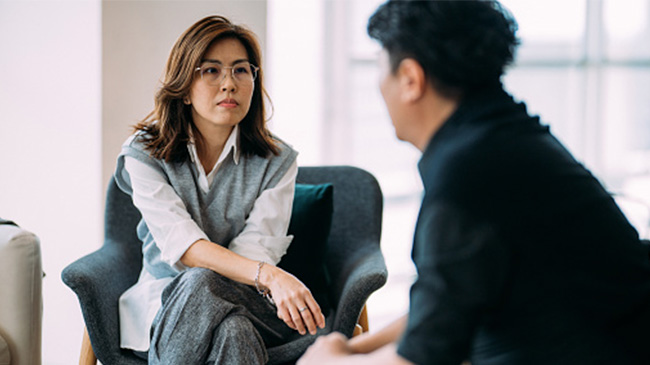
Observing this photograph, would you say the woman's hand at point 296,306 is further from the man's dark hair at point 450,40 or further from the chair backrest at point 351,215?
the man's dark hair at point 450,40

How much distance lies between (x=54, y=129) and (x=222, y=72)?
1.05m

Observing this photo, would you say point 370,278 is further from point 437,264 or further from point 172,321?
point 437,264

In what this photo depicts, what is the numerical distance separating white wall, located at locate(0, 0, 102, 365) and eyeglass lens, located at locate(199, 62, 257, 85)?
33.6 inches

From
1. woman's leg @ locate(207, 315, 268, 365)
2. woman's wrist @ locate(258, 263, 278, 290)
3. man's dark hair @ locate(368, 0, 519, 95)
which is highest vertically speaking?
man's dark hair @ locate(368, 0, 519, 95)

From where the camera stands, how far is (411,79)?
103 cm

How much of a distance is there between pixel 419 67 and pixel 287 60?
252 cm

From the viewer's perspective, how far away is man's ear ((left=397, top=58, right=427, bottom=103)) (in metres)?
1.02

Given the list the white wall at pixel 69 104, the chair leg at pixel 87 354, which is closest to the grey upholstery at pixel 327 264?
the chair leg at pixel 87 354

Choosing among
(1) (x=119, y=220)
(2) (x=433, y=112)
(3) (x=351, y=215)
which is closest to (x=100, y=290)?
(1) (x=119, y=220)

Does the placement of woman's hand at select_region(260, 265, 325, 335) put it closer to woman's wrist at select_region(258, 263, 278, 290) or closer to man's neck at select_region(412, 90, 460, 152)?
woman's wrist at select_region(258, 263, 278, 290)

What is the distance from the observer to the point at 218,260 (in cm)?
186

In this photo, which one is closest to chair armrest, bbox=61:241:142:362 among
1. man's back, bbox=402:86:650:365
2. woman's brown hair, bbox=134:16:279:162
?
woman's brown hair, bbox=134:16:279:162

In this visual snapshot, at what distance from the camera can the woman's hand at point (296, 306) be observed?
1704 millimetres

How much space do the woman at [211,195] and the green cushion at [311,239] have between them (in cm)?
9
